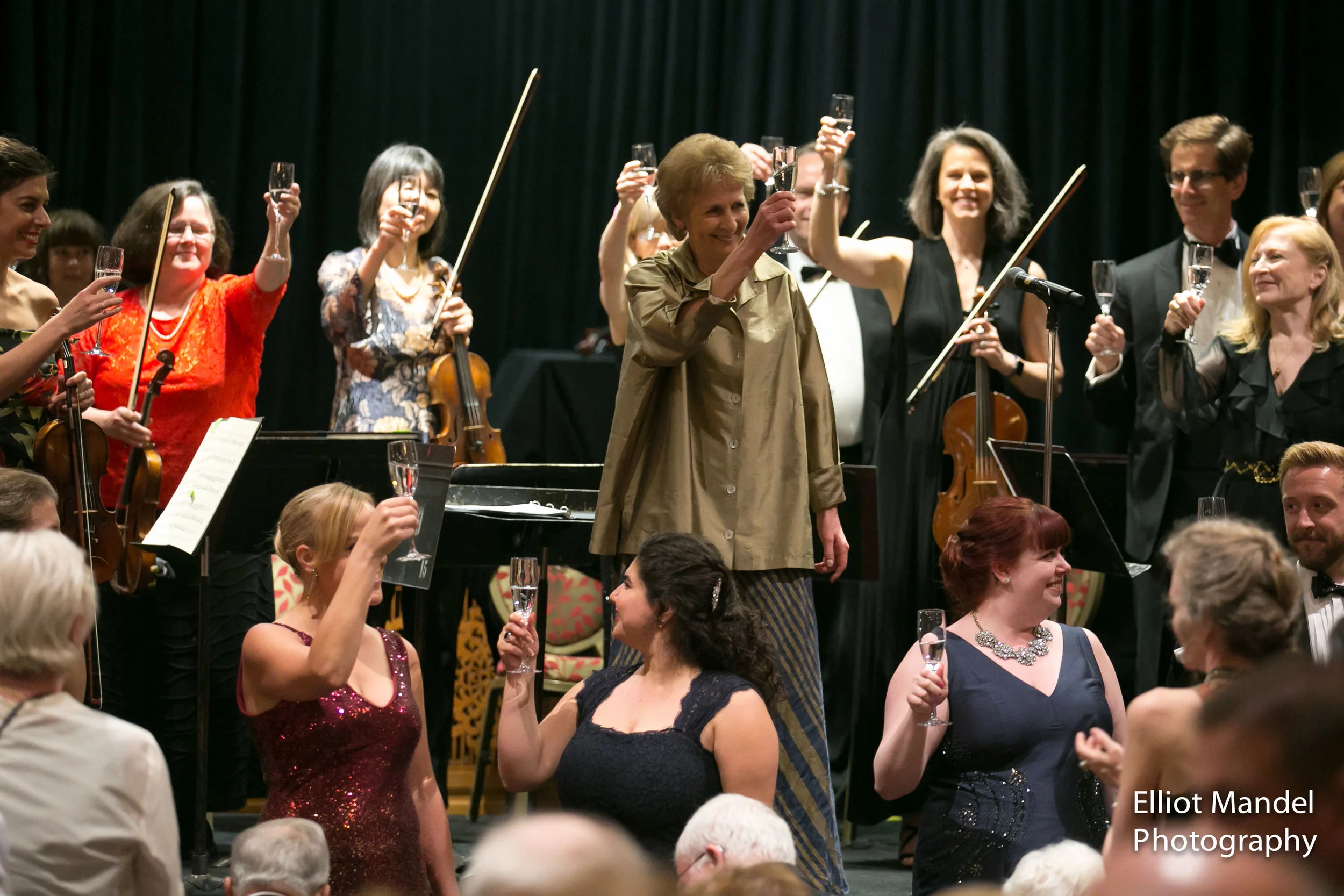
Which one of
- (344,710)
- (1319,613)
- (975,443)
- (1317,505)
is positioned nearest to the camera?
(344,710)

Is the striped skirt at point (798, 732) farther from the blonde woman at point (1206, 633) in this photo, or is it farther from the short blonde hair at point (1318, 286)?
the short blonde hair at point (1318, 286)

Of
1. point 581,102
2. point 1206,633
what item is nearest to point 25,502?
point 1206,633

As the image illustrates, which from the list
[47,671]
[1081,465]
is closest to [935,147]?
[1081,465]

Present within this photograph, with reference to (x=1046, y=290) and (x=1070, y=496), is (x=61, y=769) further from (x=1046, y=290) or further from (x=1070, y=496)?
(x=1046, y=290)

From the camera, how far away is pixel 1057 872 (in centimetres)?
213

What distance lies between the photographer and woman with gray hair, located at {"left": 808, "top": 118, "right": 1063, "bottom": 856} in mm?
4703

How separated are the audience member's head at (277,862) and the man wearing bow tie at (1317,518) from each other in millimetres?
2117

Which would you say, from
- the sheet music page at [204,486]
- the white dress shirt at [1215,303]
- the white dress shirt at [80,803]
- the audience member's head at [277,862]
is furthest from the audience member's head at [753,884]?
the white dress shirt at [1215,303]

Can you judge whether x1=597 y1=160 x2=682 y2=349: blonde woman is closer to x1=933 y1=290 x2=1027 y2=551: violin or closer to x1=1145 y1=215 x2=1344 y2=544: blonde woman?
x1=933 y1=290 x2=1027 y2=551: violin

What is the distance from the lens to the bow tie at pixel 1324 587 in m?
3.33

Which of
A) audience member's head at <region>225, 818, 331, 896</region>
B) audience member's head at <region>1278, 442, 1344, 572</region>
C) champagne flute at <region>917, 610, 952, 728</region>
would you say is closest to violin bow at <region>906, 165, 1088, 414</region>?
audience member's head at <region>1278, 442, 1344, 572</region>

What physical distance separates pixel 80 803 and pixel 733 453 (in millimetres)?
1592

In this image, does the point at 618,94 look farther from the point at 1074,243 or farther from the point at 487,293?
the point at 1074,243

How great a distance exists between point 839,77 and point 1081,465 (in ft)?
6.46
